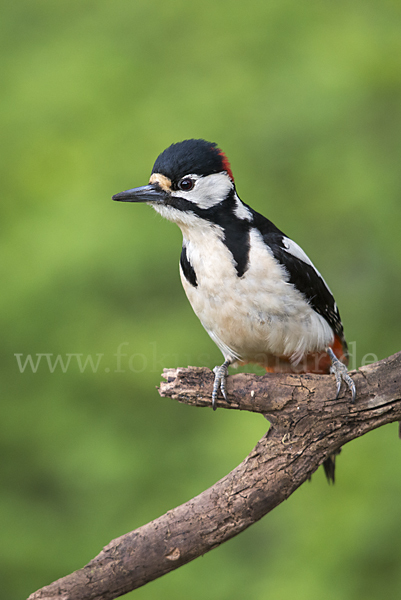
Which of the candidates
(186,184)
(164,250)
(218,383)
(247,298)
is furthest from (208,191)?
(164,250)

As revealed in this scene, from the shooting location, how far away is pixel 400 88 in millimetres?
3939

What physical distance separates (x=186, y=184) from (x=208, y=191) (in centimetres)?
8

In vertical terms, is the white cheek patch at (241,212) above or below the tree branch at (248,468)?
above

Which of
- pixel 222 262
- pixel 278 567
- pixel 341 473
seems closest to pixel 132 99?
pixel 222 262

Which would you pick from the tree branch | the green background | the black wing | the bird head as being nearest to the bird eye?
the bird head

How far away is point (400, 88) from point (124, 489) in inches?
119

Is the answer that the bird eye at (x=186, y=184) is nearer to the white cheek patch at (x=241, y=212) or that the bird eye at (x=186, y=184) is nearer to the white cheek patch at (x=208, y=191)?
the white cheek patch at (x=208, y=191)

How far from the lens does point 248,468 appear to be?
6.36 ft

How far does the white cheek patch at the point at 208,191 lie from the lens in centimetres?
203

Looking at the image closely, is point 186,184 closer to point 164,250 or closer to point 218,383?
point 218,383

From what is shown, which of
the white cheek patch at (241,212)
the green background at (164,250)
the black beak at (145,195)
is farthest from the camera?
the green background at (164,250)

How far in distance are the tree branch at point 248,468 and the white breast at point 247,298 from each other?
0.21m

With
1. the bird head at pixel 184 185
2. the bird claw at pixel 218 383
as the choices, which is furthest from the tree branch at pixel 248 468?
the bird head at pixel 184 185

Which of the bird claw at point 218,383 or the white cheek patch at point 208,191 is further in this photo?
the white cheek patch at point 208,191
